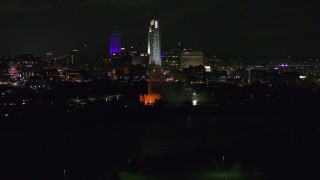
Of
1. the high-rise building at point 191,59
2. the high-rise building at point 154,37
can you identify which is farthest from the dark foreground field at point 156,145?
the high-rise building at point 191,59

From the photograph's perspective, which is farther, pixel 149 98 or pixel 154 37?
pixel 154 37

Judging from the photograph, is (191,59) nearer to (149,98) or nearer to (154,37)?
(154,37)

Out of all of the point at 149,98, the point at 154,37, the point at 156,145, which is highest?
the point at 154,37

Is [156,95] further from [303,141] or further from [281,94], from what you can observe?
[303,141]

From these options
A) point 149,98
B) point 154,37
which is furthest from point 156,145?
point 154,37

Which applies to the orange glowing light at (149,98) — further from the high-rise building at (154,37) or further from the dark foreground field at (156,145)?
the high-rise building at (154,37)

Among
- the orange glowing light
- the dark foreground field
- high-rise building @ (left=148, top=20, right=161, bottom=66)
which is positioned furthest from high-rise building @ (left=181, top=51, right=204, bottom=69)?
the dark foreground field

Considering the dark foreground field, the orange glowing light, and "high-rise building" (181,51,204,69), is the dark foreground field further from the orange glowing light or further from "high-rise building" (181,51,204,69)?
"high-rise building" (181,51,204,69)

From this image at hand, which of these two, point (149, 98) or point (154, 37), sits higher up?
point (154, 37)

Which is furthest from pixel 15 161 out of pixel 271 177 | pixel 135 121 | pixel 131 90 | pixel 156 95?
pixel 131 90
